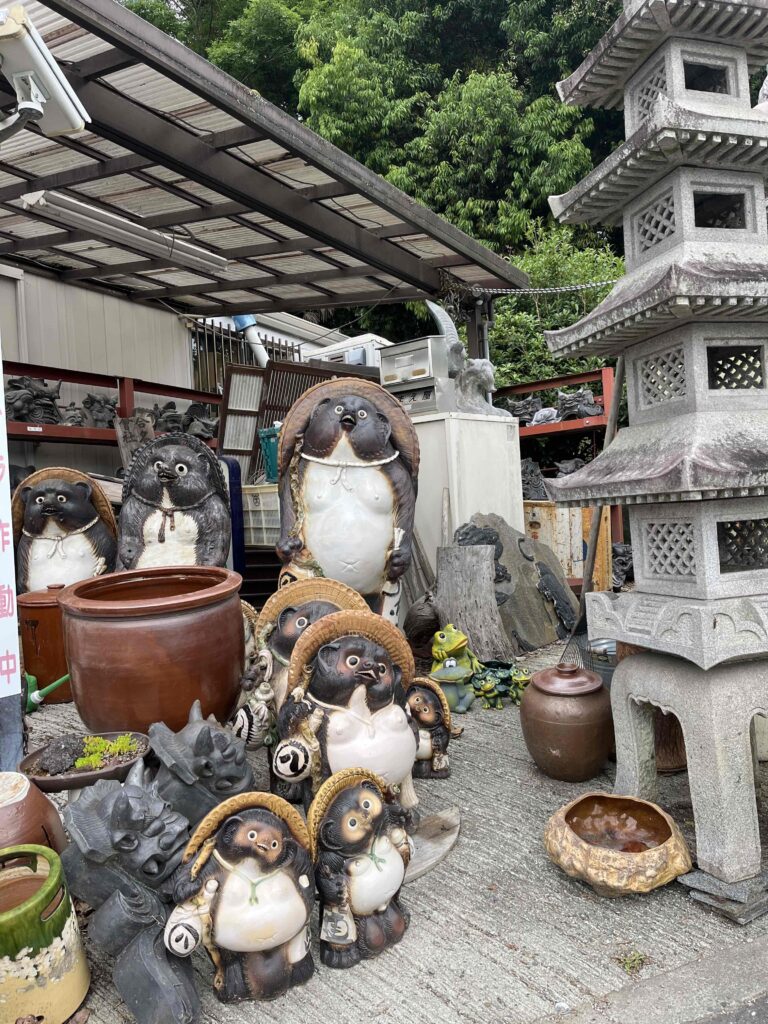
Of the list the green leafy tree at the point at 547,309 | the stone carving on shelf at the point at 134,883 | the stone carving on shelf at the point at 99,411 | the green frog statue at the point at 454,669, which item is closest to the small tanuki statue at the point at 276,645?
the stone carving on shelf at the point at 134,883

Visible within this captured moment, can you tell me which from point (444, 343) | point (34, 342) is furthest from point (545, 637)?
point (34, 342)

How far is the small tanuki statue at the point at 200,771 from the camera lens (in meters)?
2.32

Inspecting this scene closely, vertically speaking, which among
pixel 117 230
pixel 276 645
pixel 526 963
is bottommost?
pixel 526 963

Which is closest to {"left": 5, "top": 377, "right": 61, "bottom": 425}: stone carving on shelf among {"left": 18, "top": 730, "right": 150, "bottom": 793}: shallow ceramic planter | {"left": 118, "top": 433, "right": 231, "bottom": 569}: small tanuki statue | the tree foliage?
{"left": 118, "top": 433, "right": 231, "bottom": 569}: small tanuki statue

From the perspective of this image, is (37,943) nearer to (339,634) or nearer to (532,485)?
(339,634)

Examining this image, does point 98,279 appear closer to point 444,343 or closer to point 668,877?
point 444,343

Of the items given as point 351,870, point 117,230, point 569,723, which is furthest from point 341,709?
point 117,230

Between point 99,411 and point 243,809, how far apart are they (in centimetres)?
580

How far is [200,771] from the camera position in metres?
2.32

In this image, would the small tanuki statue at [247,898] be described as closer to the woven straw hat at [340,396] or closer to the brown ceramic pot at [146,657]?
the brown ceramic pot at [146,657]

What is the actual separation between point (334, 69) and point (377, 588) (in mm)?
13217

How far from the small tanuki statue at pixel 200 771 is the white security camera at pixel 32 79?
2.76 m

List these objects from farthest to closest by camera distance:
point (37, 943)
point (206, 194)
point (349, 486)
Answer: point (206, 194)
point (349, 486)
point (37, 943)

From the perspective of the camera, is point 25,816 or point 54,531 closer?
point 25,816
